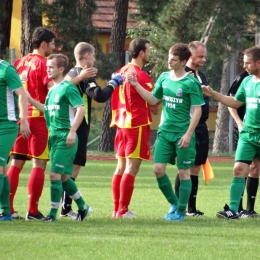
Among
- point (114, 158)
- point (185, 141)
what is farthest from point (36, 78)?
point (114, 158)

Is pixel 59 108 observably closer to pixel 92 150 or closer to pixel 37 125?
pixel 37 125

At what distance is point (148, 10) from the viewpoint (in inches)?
1018

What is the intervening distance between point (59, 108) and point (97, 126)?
1823 centimetres

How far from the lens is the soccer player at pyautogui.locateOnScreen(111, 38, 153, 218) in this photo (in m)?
11.7

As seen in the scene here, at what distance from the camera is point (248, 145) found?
1136 centimetres

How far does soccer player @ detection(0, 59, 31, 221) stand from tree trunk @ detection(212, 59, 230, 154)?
16.7m

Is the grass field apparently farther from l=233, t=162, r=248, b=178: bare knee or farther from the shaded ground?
the shaded ground

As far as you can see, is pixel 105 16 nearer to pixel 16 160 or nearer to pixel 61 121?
pixel 16 160

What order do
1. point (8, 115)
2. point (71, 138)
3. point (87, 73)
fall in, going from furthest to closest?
1. point (87, 73)
2. point (8, 115)
3. point (71, 138)

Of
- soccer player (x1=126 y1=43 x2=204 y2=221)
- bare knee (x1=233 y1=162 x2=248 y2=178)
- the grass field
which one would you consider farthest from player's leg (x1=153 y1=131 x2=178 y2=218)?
bare knee (x1=233 y1=162 x2=248 y2=178)

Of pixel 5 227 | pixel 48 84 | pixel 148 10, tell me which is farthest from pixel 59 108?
pixel 148 10

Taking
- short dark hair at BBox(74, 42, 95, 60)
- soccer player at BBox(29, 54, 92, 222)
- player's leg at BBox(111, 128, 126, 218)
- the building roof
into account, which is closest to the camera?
soccer player at BBox(29, 54, 92, 222)

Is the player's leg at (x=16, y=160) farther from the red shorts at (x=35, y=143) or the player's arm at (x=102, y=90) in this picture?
the player's arm at (x=102, y=90)

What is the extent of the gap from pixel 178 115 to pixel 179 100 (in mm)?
170
